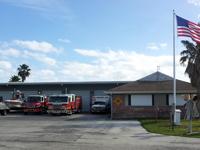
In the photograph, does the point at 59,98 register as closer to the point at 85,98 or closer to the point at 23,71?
the point at 85,98

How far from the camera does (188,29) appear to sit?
30.6m

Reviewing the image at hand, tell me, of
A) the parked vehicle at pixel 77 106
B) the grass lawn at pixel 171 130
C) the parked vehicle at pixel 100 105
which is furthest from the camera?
the parked vehicle at pixel 100 105

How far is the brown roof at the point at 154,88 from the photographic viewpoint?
46928 mm

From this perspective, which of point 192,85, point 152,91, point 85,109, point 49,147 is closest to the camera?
point 49,147

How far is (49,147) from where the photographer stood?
18625 mm

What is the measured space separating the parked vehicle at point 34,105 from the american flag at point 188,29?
87.9 ft

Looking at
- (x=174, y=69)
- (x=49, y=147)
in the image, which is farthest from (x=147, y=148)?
(x=174, y=69)

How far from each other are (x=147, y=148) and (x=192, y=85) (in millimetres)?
26271

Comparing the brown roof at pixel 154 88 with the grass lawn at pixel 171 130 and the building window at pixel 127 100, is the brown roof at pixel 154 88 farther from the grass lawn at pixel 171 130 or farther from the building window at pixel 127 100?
the grass lawn at pixel 171 130

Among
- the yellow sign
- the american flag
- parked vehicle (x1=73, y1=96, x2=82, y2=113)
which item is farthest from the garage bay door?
the american flag

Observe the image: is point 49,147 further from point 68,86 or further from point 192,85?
point 68,86

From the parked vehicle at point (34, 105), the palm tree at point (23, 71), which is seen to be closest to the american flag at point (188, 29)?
the parked vehicle at point (34, 105)

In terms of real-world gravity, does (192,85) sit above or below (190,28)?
below

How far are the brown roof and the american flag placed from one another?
16.1 metres
